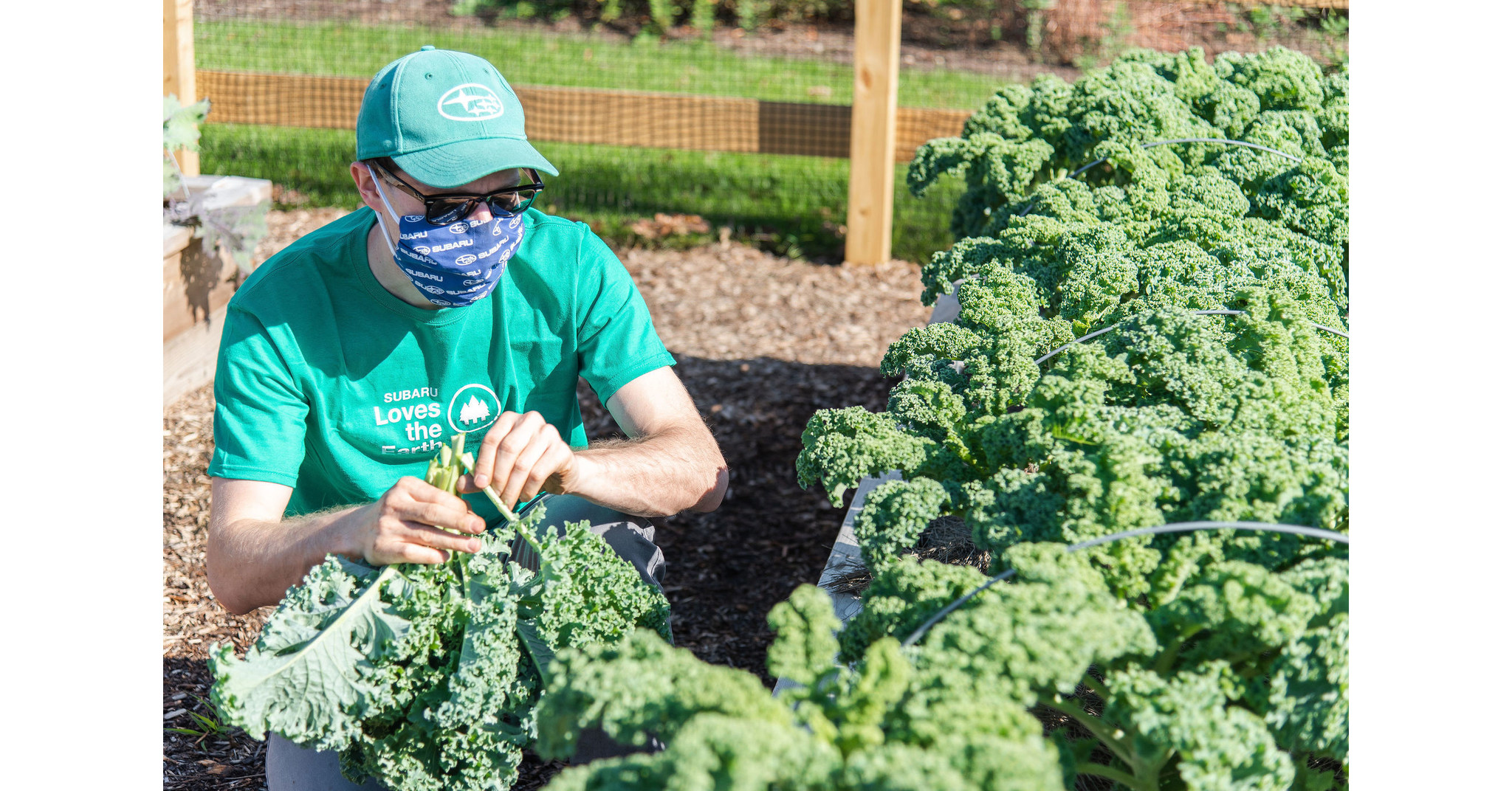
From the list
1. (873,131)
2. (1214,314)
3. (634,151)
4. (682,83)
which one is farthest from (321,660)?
(682,83)

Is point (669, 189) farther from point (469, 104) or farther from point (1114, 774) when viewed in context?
point (1114, 774)

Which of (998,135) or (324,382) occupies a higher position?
(998,135)

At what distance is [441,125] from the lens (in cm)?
264

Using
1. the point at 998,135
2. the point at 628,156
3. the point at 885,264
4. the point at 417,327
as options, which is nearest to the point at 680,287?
the point at 885,264

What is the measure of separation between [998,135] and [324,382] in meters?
2.86

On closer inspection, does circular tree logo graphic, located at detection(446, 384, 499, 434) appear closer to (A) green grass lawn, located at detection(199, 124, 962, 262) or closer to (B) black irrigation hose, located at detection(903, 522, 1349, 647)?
(B) black irrigation hose, located at detection(903, 522, 1349, 647)

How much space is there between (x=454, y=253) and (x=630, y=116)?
4.79m

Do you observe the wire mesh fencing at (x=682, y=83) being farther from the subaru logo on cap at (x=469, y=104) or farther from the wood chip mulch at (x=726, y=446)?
the subaru logo on cap at (x=469, y=104)

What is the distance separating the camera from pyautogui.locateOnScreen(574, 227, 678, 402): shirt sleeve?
302cm

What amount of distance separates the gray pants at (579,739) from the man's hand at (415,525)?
0.17m

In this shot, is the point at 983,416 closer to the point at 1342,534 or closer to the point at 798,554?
the point at 1342,534

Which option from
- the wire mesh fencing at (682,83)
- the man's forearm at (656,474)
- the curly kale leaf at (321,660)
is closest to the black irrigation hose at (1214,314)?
the man's forearm at (656,474)

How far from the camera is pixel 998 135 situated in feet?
15.3

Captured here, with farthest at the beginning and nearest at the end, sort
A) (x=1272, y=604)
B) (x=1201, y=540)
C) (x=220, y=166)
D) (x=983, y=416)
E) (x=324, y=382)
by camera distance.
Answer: (x=220, y=166) < (x=324, y=382) < (x=983, y=416) < (x=1201, y=540) < (x=1272, y=604)
